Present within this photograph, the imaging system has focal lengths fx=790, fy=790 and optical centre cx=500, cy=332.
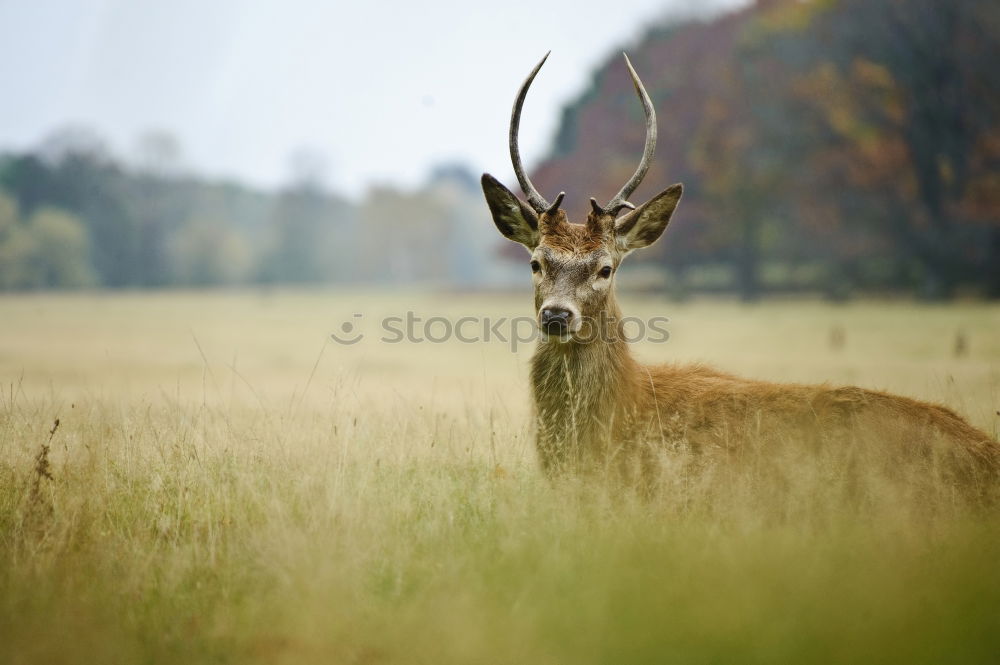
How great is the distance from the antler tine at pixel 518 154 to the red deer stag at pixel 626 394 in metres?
0.01

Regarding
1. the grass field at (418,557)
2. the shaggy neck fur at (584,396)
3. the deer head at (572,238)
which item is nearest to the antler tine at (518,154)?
the deer head at (572,238)

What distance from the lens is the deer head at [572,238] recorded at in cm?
581

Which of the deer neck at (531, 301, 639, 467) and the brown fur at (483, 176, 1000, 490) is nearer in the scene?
the brown fur at (483, 176, 1000, 490)

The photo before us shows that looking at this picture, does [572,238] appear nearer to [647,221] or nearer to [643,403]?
[647,221]

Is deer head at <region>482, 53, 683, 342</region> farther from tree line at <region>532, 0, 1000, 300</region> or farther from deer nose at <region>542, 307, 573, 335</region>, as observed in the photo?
tree line at <region>532, 0, 1000, 300</region>

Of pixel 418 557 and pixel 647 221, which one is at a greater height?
pixel 647 221

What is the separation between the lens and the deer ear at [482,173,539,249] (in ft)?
21.0

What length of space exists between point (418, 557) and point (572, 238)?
280 centimetres

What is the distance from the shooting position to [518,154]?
6594 mm

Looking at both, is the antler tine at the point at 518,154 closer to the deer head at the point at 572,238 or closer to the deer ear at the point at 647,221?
the deer head at the point at 572,238

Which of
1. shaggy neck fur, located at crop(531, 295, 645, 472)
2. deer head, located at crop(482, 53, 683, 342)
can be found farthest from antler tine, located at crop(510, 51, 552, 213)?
shaggy neck fur, located at crop(531, 295, 645, 472)

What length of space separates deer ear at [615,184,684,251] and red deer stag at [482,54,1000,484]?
0.03ft

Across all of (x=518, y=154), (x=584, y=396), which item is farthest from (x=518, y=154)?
(x=584, y=396)

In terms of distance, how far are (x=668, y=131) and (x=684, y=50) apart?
6524 millimetres
